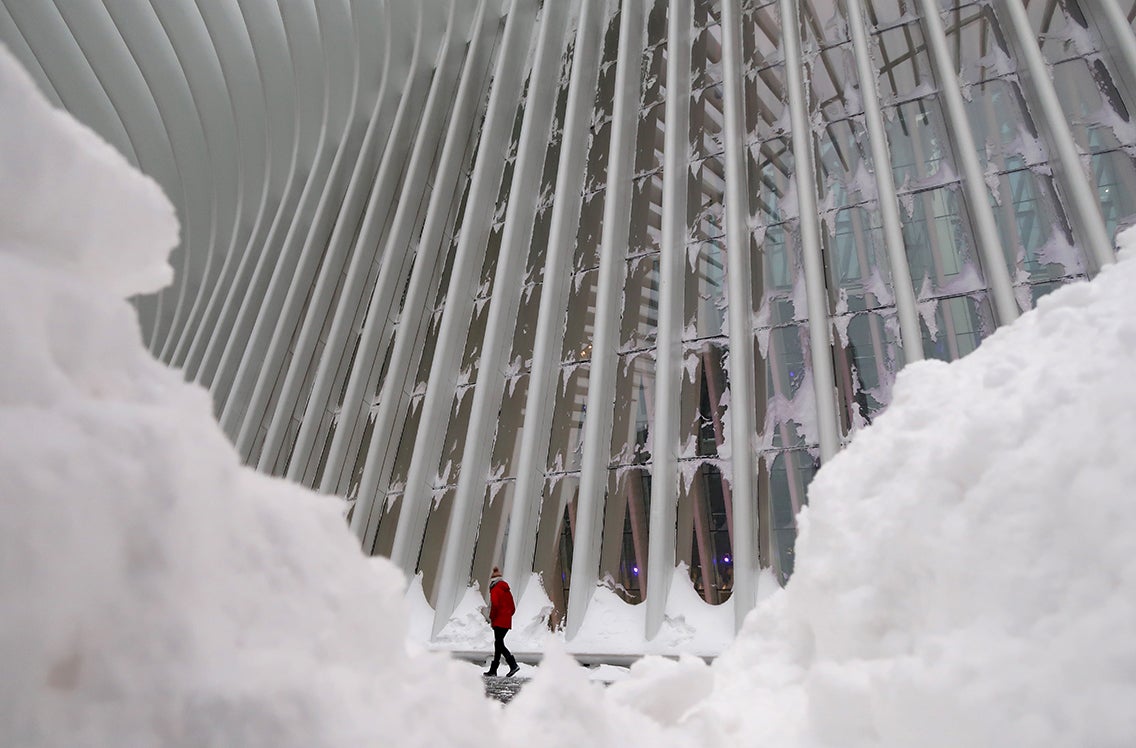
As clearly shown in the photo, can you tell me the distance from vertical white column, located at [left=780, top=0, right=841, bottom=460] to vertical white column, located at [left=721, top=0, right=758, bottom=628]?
232 millimetres

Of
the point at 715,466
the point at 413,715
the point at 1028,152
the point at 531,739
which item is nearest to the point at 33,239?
the point at 413,715

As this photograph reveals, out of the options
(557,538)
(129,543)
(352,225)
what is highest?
(352,225)

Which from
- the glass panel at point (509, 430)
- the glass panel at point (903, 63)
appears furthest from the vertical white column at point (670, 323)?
the glass panel at point (903, 63)

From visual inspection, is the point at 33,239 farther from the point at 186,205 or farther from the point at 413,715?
the point at 186,205

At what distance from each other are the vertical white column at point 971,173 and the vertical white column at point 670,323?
3.20m

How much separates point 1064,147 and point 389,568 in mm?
8655

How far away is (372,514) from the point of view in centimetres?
1051

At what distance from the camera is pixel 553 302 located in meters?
10.1

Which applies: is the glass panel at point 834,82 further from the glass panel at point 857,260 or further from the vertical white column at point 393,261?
the vertical white column at point 393,261

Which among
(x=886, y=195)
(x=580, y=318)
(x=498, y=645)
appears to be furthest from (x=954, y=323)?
(x=498, y=645)

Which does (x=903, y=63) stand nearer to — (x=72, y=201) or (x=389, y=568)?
(x=389, y=568)

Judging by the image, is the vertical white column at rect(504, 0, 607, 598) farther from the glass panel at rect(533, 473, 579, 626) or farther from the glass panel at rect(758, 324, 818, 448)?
the glass panel at rect(758, 324, 818, 448)

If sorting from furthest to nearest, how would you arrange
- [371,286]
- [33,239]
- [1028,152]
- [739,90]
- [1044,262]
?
[371,286] → [739,90] → [1028,152] → [1044,262] → [33,239]

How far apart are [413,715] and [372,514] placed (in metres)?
9.88
